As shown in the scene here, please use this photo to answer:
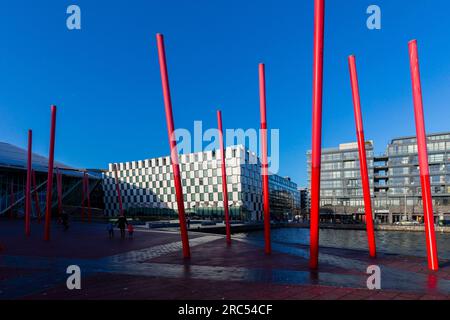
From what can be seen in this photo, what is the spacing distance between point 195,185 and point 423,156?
7376cm

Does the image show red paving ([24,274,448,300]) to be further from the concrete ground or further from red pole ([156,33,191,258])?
red pole ([156,33,191,258])

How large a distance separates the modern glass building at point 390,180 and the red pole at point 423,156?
7405 cm

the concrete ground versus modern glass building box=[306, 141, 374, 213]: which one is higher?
modern glass building box=[306, 141, 374, 213]

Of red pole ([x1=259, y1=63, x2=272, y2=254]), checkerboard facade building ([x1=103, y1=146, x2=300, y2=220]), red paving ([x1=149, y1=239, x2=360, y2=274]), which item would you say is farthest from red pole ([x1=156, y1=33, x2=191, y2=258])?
checkerboard facade building ([x1=103, y1=146, x2=300, y2=220])

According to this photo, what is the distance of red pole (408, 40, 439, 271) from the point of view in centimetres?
1021

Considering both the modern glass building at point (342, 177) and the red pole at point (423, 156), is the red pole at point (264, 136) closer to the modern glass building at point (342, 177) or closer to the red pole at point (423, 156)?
the red pole at point (423, 156)

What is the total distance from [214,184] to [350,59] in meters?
67.2

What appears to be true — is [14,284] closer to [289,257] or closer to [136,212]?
[289,257]

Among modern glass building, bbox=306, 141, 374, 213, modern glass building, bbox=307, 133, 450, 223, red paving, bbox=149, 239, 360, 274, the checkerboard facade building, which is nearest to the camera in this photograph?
red paving, bbox=149, 239, 360, 274

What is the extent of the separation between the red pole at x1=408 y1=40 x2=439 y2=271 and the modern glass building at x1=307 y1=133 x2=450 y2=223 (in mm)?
74048

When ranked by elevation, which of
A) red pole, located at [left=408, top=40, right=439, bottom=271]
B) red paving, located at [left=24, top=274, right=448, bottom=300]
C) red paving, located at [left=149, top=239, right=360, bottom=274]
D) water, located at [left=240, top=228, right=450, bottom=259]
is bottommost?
water, located at [left=240, top=228, right=450, bottom=259]

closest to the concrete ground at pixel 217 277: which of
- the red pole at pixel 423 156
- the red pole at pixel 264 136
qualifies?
the red pole at pixel 423 156

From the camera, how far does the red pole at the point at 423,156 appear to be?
10.2 m

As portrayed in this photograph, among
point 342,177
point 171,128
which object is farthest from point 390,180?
point 171,128
